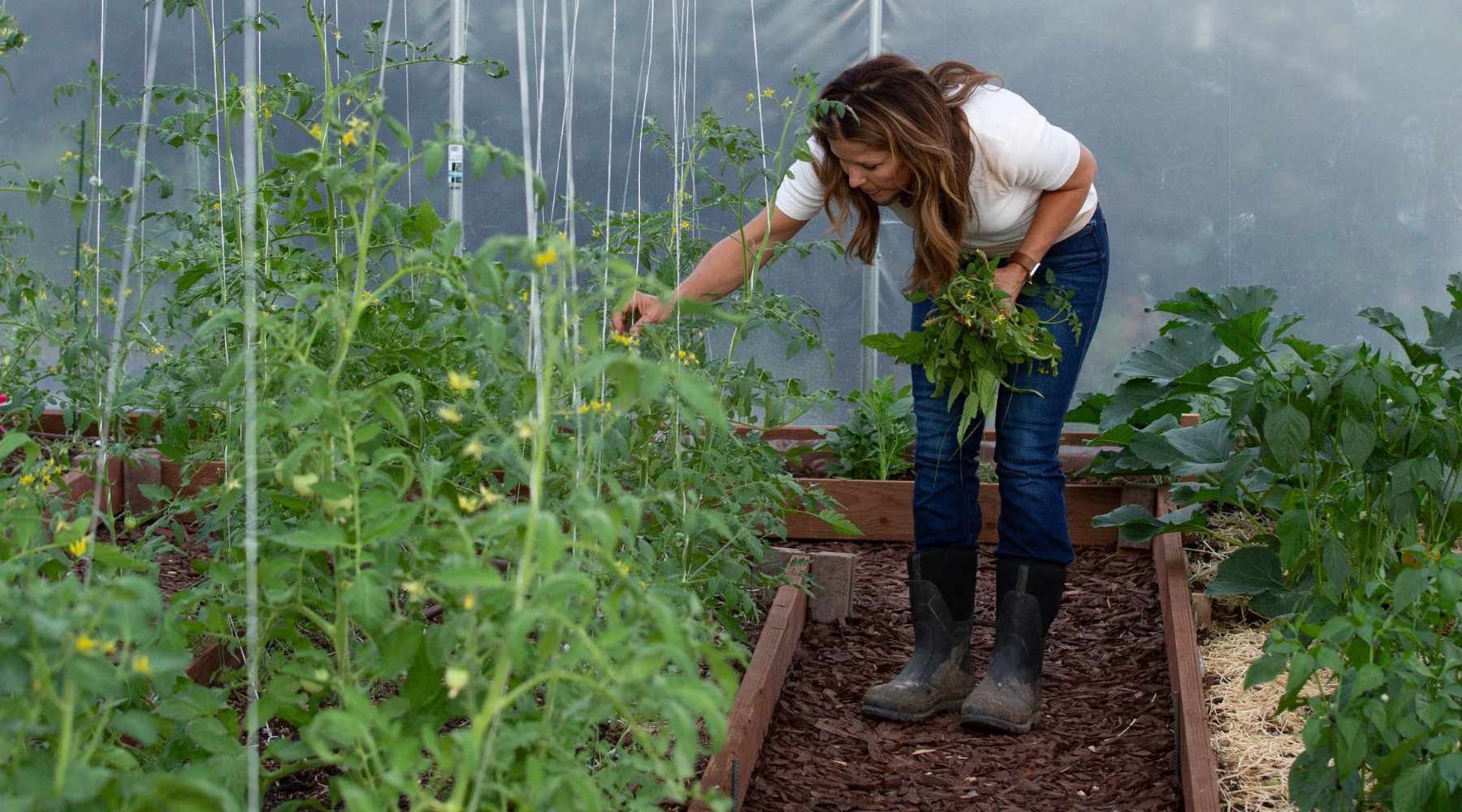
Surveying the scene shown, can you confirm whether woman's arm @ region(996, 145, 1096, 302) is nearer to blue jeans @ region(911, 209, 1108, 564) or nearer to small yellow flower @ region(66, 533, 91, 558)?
blue jeans @ region(911, 209, 1108, 564)

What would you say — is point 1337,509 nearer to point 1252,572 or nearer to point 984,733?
point 1252,572

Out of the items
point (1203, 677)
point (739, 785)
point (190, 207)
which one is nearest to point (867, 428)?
point (1203, 677)

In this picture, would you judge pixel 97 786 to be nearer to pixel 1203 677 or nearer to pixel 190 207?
pixel 1203 677

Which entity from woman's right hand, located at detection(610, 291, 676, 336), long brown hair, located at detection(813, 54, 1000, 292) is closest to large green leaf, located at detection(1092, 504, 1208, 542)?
long brown hair, located at detection(813, 54, 1000, 292)

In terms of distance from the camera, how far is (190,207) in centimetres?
486

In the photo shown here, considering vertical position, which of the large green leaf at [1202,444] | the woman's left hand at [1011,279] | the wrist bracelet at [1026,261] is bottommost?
the large green leaf at [1202,444]

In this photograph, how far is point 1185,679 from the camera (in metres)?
2.52

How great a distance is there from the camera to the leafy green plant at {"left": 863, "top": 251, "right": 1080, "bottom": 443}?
2.52 meters

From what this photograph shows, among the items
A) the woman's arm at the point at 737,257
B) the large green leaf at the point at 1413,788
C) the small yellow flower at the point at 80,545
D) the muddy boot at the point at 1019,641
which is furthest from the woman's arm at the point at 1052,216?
the small yellow flower at the point at 80,545

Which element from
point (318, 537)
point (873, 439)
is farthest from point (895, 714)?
point (318, 537)

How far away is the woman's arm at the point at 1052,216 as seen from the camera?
2.54 meters

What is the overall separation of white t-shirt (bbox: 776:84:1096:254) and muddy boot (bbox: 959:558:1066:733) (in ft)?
2.07

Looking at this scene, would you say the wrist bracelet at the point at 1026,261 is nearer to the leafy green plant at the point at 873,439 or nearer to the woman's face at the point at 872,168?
the woman's face at the point at 872,168

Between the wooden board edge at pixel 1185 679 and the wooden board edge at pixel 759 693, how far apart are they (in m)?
0.68
